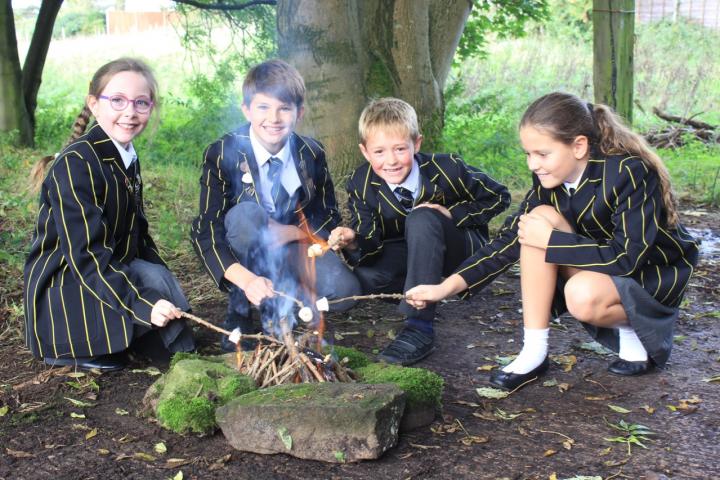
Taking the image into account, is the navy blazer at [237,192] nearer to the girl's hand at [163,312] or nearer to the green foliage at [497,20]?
the girl's hand at [163,312]

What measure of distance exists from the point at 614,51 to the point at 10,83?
624cm

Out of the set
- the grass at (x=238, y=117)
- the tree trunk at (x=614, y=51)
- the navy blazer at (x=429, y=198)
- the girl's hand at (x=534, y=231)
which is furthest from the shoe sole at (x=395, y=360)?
the tree trunk at (x=614, y=51)

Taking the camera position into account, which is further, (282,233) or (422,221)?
(282,233)

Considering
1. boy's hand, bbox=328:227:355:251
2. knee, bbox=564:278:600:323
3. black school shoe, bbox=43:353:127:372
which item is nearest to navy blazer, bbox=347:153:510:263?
boy's hand, bbox=328:227:355:251

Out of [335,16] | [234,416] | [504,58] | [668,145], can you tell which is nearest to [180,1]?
[335,16]

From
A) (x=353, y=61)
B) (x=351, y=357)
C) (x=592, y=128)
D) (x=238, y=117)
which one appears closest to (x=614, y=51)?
(x=353, y=61)

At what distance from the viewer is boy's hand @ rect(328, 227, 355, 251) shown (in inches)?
154

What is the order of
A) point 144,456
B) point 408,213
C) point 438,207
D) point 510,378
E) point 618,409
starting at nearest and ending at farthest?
1. point 144,456
2. point 618,409
3. point 510,378
4. point 438,207
5. point 408,213

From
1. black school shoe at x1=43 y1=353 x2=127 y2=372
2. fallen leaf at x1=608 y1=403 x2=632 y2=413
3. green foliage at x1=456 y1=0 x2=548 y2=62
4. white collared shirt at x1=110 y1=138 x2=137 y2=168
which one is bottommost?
fallen leaf at x1=608 y1=403 x2=632 y2=413

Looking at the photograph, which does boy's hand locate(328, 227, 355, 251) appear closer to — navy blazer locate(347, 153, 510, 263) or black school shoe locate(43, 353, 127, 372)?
navy blazer locate(347, 153, 510, 263)

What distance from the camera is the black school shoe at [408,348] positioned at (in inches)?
150

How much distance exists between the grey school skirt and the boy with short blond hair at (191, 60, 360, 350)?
1373mm

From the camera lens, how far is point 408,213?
414cm

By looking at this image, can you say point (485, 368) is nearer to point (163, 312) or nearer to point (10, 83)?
point (163, 312)
